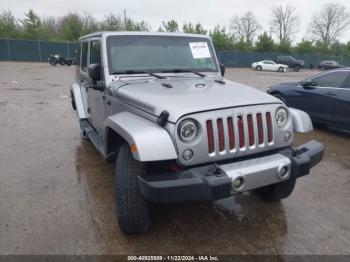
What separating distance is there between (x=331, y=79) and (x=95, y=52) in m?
4.88

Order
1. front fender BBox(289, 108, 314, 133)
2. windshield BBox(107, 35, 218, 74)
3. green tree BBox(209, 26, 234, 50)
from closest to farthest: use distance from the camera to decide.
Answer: front fender BBox(289, 108, 314, 133), windshield BBox(107, 35, 218, 74), green tree BBox(209, 26, 234, 50)

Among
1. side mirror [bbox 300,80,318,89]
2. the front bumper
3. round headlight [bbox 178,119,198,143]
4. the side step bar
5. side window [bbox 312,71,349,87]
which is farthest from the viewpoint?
side mirror [bbox 300,80,318,89]

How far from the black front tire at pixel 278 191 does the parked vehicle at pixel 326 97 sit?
11.0 ft

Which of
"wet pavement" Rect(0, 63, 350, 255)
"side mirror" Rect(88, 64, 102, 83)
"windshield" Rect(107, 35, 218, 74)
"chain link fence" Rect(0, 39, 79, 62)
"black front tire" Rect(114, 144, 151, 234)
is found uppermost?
"chain link fence" Rect(0, 39, 79, 62)

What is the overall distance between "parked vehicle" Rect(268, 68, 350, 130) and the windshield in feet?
10.8

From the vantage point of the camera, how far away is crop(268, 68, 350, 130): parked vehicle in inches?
230

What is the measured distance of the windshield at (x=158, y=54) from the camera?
3521 millimetres

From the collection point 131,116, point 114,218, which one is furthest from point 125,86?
point 114,218

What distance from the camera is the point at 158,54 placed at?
3688 millimetres

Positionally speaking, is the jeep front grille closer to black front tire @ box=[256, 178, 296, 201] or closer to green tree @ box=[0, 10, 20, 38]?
black front tire @ box=[256, 178, 296, 201]

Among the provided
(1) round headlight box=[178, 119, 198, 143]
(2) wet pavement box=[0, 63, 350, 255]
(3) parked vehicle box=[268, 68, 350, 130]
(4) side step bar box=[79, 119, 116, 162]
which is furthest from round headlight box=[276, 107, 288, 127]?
(3) parked vehicle box=[268, 68, 350, 130]

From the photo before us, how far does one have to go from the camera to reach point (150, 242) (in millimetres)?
2686

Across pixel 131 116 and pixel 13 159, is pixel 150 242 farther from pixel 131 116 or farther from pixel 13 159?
pixel 13 159

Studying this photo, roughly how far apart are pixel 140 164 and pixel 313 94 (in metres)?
5.18
